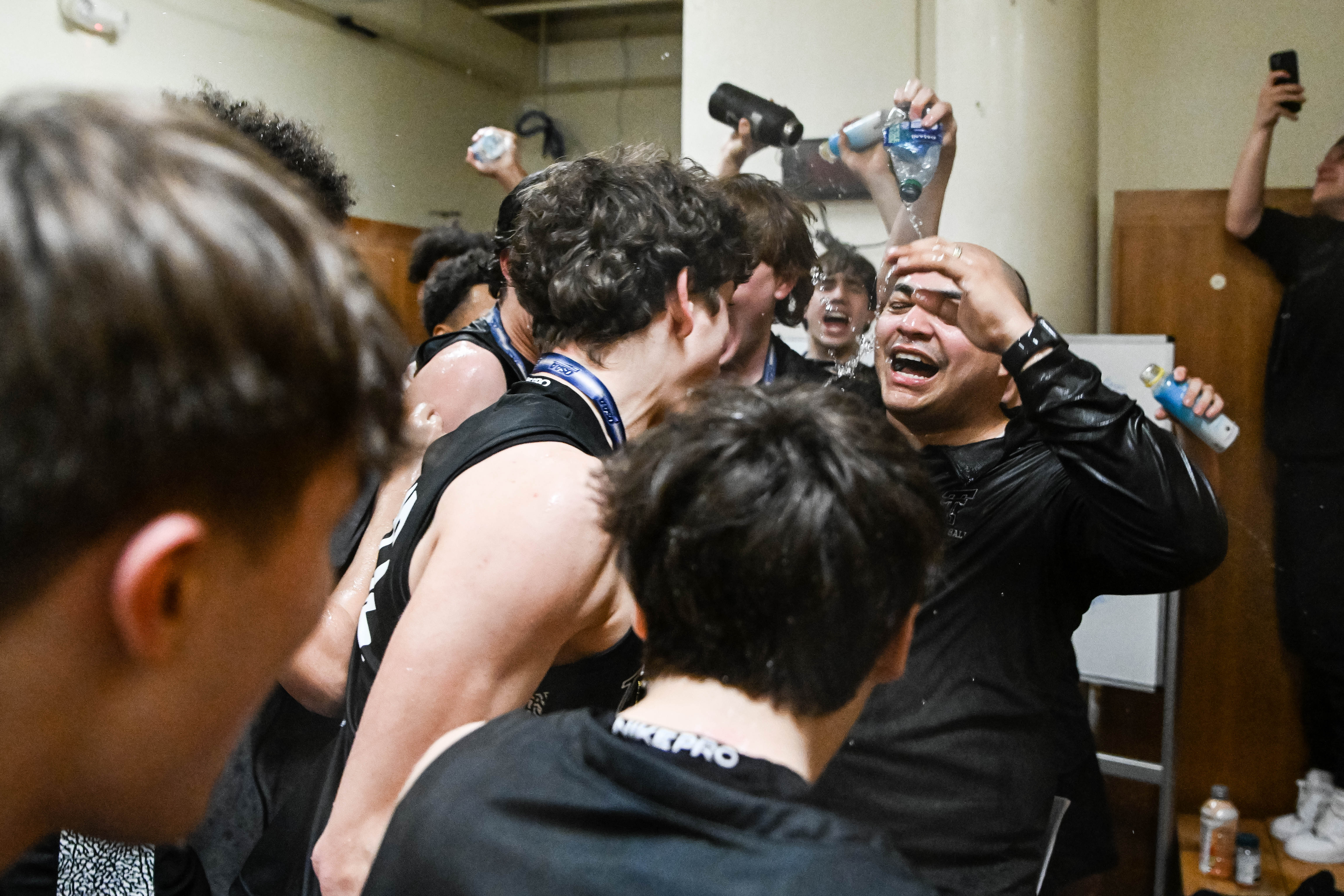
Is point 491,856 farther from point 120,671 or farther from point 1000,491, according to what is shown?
point 1000,491

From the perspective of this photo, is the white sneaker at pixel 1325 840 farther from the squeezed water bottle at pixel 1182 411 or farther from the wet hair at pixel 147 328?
the wet hair at pixel 147 328

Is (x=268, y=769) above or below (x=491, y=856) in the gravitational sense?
below

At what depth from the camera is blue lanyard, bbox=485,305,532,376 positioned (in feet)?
3.99

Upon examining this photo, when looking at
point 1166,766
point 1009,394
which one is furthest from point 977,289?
point 1166,766

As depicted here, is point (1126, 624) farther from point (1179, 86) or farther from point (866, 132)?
point (866, 132)

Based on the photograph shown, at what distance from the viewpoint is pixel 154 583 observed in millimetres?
294

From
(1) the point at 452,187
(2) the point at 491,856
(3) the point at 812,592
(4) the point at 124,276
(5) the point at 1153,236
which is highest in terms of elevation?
(1) the point at 452,187

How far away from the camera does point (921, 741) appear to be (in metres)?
0.90

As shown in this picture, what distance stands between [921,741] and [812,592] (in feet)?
1.43

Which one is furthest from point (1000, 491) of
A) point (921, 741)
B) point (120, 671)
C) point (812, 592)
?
point (120, 671)

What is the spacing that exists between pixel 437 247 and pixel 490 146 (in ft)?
1.29

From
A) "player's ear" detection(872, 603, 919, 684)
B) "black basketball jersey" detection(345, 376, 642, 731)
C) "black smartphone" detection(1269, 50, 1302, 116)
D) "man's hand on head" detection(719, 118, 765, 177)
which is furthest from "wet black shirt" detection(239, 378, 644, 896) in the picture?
"black smartphone" detection(1269, 50, 1302, 116)

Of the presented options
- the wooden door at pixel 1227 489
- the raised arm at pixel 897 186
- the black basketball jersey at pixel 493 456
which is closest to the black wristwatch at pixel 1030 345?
the raised arm at pixel 897 186

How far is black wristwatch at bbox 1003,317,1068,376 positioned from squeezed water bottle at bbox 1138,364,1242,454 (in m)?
0.28
